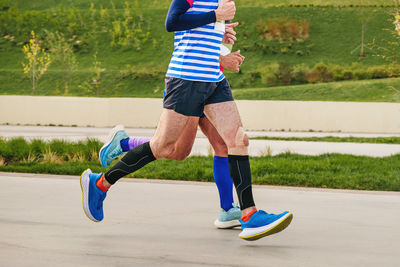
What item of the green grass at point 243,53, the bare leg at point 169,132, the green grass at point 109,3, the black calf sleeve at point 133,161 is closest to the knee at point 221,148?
the bare leg at point 169,132

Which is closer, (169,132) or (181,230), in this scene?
(169,132)

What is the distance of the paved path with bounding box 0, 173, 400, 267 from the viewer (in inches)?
165

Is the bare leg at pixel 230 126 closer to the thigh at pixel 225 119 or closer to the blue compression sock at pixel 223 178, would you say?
the thigh at pixel 225 119

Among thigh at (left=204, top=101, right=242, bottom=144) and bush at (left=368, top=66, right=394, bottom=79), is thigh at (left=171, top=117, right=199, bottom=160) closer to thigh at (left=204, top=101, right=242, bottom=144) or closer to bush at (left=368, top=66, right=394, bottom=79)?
thigh at (left=204, top=101, right=242, bottom=144)

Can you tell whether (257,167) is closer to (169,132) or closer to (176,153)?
(176,153)

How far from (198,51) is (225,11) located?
0.33 metres

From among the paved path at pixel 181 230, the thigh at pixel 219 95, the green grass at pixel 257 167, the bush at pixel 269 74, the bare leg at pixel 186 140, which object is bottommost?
the bush at pixel 269 74

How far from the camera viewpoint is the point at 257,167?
909cm

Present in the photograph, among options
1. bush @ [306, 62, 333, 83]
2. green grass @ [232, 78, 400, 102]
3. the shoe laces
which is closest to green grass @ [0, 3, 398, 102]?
green grass @ [232, 78, 400, 102]

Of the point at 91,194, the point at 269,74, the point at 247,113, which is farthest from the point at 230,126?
the point at 269,74

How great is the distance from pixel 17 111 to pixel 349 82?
19176mm

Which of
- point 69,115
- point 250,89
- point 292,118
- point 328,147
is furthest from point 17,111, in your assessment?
point 328,147

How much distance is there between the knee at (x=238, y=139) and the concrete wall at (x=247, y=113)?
2159 cm

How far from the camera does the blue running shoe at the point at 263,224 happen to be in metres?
4.38
